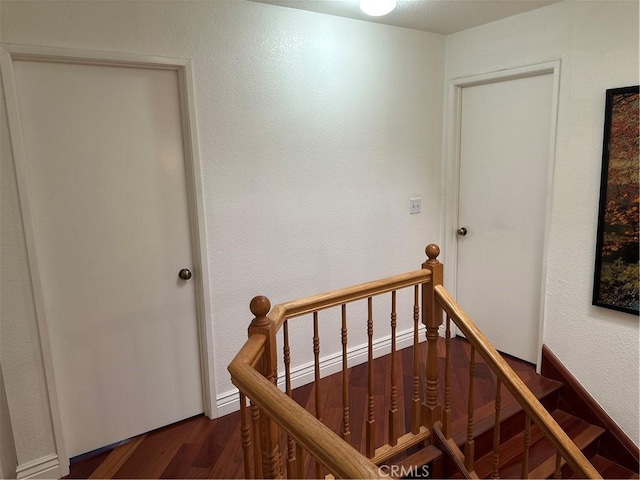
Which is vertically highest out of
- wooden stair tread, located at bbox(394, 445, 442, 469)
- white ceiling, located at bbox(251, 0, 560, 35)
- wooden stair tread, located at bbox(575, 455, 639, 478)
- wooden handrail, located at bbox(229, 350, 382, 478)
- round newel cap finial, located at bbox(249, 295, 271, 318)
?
white ceiling, located at bbox(251, 0, 560, 35)

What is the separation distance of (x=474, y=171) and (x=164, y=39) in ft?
7.06

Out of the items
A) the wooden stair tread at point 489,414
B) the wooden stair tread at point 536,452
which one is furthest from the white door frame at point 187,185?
the wooden stair tread at point 536,452

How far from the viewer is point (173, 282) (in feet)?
7.68

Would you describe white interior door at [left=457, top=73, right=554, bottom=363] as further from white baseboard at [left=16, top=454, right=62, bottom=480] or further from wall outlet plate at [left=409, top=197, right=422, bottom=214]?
white baseboard at [left=16, top=454, right=62, bottom=480]

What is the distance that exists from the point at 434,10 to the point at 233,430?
2.57 meters

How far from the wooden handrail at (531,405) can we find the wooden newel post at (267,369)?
3.07ft

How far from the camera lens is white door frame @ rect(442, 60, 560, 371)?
104 inches

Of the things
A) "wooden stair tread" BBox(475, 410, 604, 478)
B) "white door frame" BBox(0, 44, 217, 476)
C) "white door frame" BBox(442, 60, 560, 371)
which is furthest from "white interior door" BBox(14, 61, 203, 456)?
"white door frame" BBox(442, 60, 560, 371)

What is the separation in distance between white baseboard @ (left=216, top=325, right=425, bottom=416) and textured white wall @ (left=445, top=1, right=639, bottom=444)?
3.14ft

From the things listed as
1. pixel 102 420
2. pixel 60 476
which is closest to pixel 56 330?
pixel 102 420

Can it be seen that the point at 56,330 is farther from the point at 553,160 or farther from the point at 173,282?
the point at 553,160

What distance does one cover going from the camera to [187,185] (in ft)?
7.59

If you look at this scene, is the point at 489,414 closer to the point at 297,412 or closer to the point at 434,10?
the point at 297,412

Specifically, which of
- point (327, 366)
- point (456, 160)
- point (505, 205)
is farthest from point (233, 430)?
point (456, 160)
